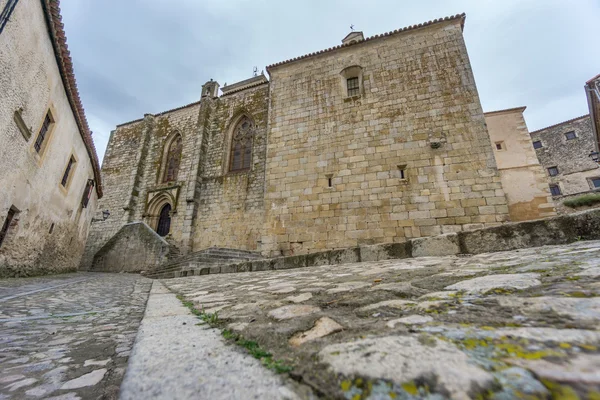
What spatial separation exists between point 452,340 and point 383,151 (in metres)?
8.06

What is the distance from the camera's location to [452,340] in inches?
25.6

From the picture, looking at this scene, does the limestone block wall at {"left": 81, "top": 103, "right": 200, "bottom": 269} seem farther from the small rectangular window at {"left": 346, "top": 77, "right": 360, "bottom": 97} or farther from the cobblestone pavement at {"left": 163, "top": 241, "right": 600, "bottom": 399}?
the cobblestone pavement at {"left": 163, "top": 241, "right": 600, "bottom": 399}

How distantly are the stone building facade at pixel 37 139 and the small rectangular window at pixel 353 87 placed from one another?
8057 millimetres

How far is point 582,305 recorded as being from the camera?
30.3 inches

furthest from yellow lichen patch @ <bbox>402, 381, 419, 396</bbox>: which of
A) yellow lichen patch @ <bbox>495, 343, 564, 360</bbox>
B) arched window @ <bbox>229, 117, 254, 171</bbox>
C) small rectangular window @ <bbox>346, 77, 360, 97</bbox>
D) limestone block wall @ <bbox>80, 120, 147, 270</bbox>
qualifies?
limestone block wall @ <bbox>80, 120, 147, 270</bbox>

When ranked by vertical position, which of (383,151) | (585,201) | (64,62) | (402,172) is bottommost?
(402,172)

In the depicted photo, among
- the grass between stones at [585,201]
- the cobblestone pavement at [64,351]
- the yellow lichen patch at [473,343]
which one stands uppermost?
the grass between stones at [585,201]

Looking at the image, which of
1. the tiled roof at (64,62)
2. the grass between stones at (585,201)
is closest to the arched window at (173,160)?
the tiled roof at (64,62)

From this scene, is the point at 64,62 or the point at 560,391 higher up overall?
the point at 64,62

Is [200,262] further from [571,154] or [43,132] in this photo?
[571,154]

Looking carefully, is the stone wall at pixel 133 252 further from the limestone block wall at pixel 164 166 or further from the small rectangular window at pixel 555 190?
the small rectangular window at pixel 555 190

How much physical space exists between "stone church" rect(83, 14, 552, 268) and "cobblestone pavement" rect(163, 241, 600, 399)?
6492mm

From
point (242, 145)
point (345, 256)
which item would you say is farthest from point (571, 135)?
point (345, 256)

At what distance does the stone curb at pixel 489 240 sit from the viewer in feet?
8.99
